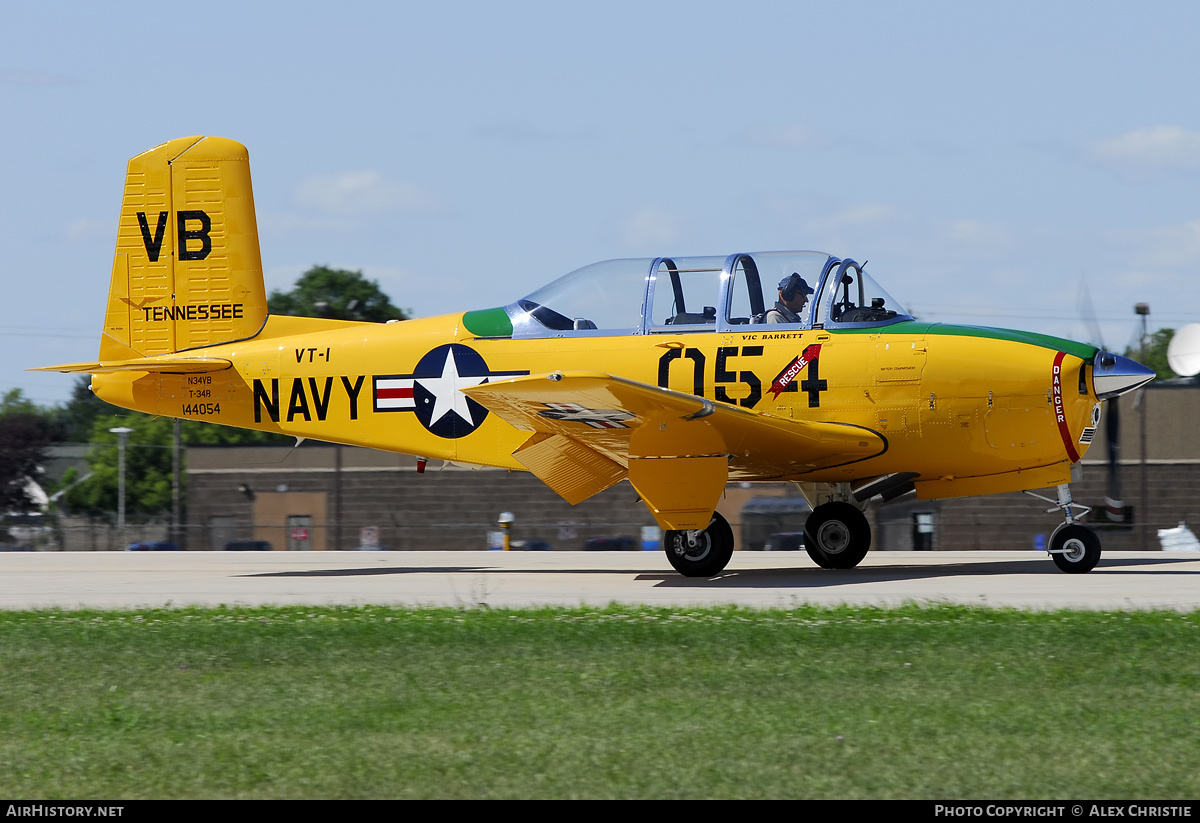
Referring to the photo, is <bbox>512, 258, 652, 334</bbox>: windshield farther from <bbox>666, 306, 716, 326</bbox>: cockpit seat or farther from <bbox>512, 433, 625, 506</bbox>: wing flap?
<bbox>512, 433, 625, 506</bbox>: wing flap

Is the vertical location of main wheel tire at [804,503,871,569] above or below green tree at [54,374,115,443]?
below

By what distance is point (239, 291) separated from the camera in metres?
15.1

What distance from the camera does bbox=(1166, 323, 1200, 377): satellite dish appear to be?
13352 mm

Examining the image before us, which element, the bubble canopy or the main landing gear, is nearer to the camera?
the main landing gear

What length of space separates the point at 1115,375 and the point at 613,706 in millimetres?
7801

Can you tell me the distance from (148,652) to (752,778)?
14.9ft

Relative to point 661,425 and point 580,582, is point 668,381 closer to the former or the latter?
point 661,425

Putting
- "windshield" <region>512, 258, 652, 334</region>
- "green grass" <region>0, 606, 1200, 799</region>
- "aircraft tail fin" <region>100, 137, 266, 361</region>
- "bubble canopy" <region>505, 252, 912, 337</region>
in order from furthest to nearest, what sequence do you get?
1. "aircraft tail fin" <region>100, 137, 266, 361</region>
2. "windshield" <region>512, 258, 652, 334</region>
3. "bubble canopy" <region>505, 252, 912, 337</region>
4. "green grass" <region>0, 606, 1200, 799</region>

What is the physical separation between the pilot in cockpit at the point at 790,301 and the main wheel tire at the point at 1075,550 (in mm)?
3380

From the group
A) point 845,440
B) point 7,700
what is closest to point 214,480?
point 845,440

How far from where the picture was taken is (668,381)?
1280 cm

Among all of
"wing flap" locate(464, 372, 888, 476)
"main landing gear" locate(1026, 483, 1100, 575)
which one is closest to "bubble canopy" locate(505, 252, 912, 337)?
"wing flap" locate(464, 372, 888, 476)

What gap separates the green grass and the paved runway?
1516 millimetres

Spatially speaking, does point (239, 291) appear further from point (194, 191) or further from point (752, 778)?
point (752, 778)
